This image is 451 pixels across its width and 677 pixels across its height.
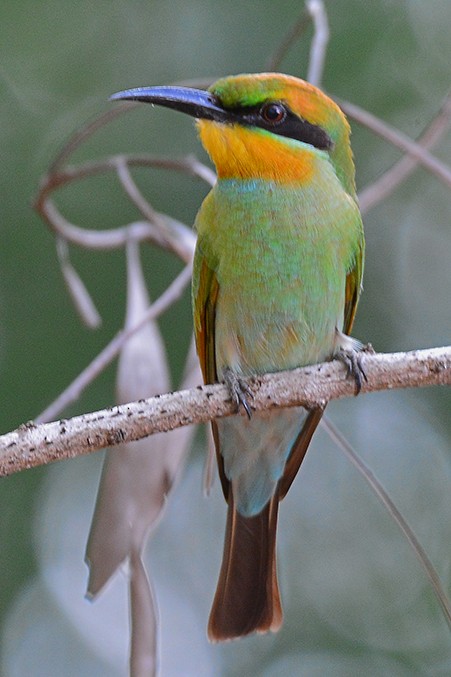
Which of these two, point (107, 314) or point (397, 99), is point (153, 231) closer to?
point (107, 314)

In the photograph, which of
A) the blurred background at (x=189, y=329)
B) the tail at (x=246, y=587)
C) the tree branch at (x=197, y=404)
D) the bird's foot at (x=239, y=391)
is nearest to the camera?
the tree branch at (x=197, y=404)

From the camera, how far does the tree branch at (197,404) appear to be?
186 cm

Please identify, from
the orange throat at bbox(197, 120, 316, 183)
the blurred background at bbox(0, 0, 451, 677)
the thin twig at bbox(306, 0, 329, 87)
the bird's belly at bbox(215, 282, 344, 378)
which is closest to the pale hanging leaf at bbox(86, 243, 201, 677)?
the bird's belly at bbox(215, 282, 344, 378)

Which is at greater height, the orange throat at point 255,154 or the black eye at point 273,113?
the black eye at point 273,113

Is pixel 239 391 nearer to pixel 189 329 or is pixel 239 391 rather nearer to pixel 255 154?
pixel 255 154

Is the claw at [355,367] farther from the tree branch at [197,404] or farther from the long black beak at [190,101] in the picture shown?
the long black beak at [190,101]

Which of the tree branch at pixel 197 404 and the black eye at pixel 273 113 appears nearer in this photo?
the tree branch at pixel 197 404

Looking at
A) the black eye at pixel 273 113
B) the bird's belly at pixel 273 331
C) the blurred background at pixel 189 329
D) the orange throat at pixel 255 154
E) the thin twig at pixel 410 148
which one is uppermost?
the black eye at pixel 273 113

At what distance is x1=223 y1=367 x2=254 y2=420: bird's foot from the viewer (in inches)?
83.8

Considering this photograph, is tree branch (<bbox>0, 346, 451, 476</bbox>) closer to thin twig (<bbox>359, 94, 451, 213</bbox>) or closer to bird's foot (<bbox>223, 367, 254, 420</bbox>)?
bird's foot (<bbox>223, 367, 254, 420</bbox>)

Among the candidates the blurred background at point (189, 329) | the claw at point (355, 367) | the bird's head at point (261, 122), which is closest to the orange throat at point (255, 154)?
the bird's head at point (261, 122)

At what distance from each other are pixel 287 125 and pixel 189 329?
1661mm

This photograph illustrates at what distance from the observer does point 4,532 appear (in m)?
4.35

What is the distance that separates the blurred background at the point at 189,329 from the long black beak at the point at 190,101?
65.0 inches
